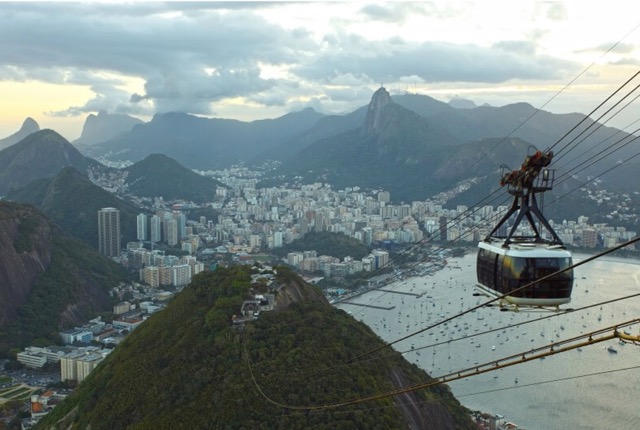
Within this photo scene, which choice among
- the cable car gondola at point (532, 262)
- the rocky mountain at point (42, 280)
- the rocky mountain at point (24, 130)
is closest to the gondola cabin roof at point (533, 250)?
the cable car gondola at point (532, 262)

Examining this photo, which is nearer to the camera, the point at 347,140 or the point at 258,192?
the point at 258,192

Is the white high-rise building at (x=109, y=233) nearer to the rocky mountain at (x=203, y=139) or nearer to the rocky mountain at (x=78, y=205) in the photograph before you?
the rocky mountain at (x=78, y=205)

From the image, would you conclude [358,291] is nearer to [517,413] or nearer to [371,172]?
[517,413]

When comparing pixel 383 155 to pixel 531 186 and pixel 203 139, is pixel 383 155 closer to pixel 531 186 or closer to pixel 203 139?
pixel 203 139

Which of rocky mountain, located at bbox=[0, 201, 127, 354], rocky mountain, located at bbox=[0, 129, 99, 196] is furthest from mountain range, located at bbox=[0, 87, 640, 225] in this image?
rocky mountain, located at bbox=[0, 201, 127, 354]

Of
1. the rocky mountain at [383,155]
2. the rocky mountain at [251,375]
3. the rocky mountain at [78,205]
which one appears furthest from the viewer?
the rocky mountain at [383,155]

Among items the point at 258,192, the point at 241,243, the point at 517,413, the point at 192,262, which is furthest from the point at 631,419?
the point at 258,192

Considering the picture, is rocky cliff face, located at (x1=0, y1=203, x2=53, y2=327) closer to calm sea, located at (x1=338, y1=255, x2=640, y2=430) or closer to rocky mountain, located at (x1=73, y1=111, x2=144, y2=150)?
calm sea, located at (x1=338, y1=255, x2=640, y2=430)
